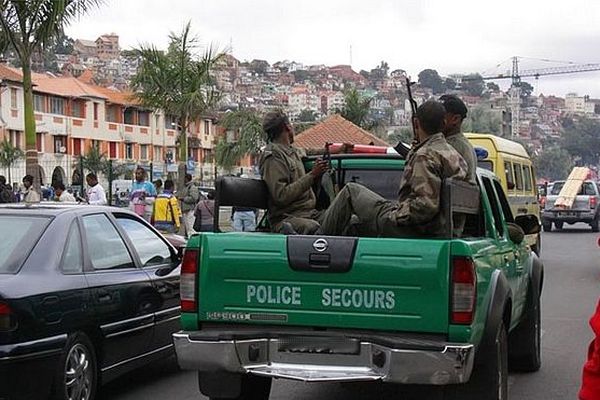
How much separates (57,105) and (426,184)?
61.4 m

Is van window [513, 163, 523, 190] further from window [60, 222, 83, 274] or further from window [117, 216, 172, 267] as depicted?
window [60, 222, 83, 274]

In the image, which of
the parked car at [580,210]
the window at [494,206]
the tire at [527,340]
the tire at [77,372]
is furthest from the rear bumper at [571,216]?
the tire at [77,372]

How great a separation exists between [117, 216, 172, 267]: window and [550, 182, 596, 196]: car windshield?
25.9m

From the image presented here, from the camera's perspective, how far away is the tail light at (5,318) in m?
5.44

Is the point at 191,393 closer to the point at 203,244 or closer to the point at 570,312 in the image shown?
the point at 203,244

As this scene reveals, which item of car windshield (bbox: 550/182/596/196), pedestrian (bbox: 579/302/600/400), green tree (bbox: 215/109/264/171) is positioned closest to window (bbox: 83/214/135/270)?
pedestrian (bbox: 579/302/600/400)

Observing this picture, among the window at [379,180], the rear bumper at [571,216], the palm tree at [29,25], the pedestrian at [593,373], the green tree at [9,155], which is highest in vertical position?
the palm tree at [29,25]

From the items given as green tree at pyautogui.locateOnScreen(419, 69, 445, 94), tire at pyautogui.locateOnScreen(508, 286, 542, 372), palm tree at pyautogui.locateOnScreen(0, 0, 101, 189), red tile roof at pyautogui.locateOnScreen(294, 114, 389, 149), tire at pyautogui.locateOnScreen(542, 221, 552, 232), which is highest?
green tree at pyautogui.locateOnScreen(419, 69, 445, 94)

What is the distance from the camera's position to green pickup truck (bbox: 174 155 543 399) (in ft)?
16.4

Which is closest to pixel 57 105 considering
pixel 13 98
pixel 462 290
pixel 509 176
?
pixel 13 98

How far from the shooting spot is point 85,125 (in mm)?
67250

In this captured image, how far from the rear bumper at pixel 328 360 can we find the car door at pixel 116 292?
127cm

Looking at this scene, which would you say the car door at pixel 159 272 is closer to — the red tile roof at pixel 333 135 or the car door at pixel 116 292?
the car door at pixel 116 292

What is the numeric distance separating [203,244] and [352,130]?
3501 centimetres
